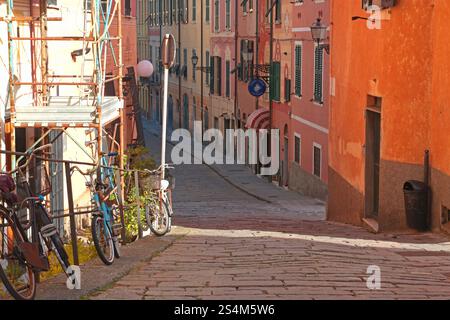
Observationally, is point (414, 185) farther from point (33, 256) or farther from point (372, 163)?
point (33, 256)

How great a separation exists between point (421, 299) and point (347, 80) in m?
11.9

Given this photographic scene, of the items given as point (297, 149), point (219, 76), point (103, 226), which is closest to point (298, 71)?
point (297, 149)

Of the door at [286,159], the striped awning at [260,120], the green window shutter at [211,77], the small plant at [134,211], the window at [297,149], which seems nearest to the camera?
the small plant at [134,211]

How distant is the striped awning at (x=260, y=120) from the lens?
126 ft

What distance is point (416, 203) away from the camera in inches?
598

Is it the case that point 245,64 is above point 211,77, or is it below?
above

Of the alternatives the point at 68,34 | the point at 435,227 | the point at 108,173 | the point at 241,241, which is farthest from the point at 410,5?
the point at 68,34

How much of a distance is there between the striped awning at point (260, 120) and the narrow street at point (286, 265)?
20.0 metres

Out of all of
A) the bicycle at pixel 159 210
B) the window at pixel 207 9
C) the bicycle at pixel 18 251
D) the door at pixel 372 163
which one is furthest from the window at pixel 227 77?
the bicycle at pixel 18 251

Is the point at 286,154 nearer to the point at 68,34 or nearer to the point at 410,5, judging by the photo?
the point at 68,34

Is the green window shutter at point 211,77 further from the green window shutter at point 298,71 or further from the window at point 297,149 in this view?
the green window shutter at point 298,71

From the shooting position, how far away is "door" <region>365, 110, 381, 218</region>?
17828mm

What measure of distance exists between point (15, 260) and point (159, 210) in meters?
6.67

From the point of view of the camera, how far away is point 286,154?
3534cm
